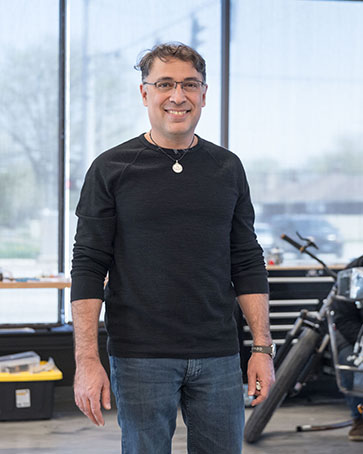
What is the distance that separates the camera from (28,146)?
5.06m

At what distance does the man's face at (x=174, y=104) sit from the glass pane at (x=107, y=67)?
3387mm

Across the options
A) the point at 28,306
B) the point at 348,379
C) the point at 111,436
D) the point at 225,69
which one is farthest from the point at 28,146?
the point at 348,379

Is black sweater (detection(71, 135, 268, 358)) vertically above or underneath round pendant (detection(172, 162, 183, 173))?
underneath

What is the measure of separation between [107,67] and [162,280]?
369 cm

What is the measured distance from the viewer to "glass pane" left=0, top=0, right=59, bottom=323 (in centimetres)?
499

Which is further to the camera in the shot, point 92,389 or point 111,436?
point 111,436

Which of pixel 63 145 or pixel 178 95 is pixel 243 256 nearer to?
pixel 178 95

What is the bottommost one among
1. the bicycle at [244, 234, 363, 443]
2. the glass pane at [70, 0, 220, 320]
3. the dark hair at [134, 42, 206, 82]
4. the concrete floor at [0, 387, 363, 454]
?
the concrete floor at [0, 387, 363, 454]

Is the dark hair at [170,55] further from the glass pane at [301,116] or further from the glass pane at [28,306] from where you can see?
the glass pane at [301,116]

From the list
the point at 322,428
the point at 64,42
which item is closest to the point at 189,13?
the point at 64,42

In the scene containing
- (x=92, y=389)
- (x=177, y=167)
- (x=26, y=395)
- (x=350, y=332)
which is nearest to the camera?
(x=92, y=389)

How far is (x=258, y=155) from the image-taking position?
5.36 m

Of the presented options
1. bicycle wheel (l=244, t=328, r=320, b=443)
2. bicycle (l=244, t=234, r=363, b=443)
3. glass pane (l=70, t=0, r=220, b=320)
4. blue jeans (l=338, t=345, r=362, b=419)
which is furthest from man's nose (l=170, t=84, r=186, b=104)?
glass pane (l=70, t=0, r=220, b=320)

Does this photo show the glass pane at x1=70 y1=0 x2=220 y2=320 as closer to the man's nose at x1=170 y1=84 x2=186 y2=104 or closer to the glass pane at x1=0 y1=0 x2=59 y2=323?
the glass pane at x1=0 y1=0 x2=59 y2=323
